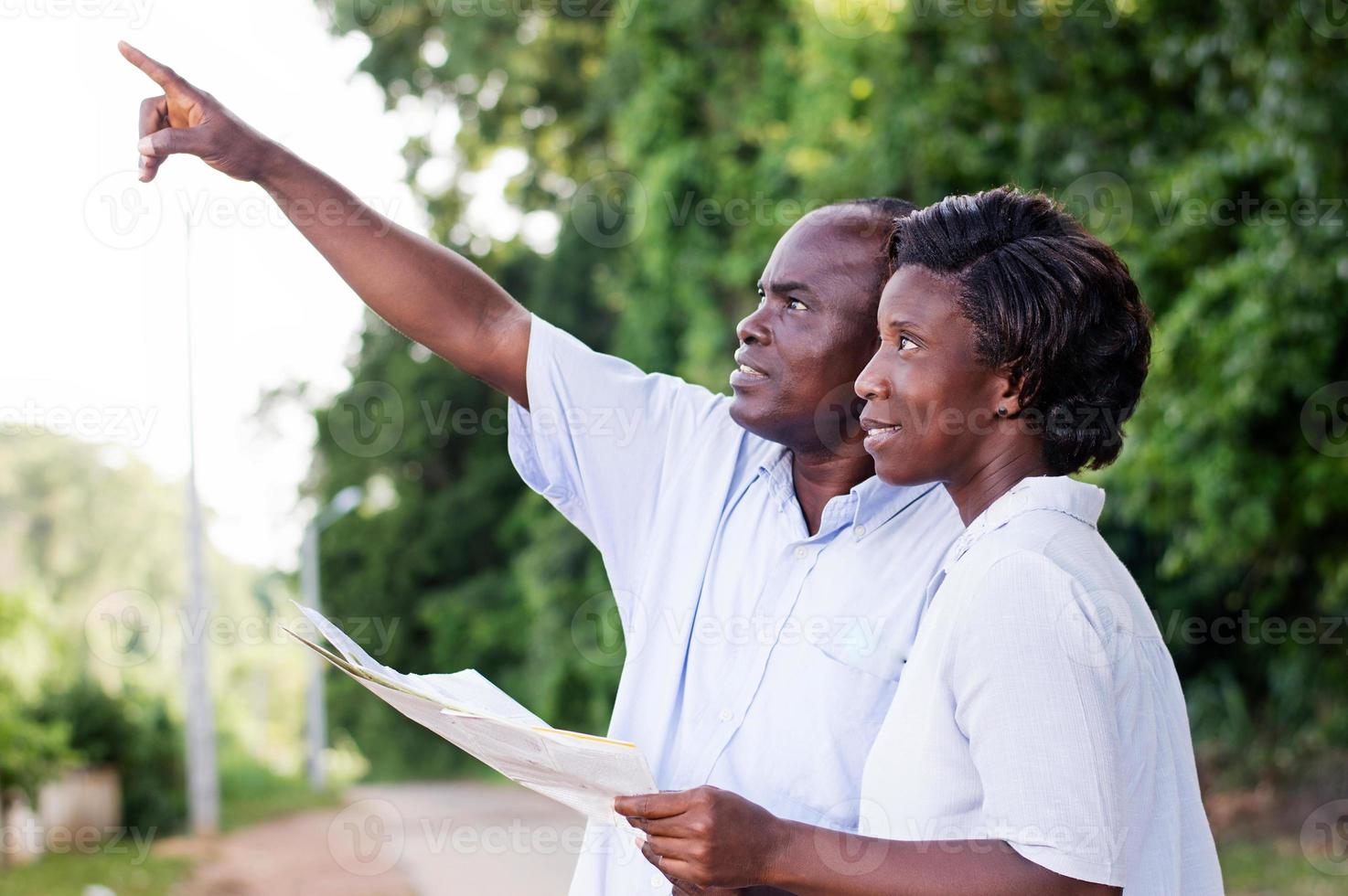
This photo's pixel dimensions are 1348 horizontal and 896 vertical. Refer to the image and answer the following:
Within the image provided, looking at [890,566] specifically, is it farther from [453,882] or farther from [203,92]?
[453,882]

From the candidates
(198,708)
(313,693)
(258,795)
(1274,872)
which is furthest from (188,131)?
(258,795)

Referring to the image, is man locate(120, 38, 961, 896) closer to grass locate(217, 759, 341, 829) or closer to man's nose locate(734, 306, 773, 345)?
man's nose locate(734, 306, 773, 345)

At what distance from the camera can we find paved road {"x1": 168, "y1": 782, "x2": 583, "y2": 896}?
1142cm

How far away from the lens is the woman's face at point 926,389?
164 centimetres

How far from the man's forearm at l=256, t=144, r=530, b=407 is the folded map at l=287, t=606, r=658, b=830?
56cm

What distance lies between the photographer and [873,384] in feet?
5.51

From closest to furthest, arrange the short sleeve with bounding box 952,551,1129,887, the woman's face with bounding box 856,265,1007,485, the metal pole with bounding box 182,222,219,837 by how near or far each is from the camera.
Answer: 1. the short sleeve with bounding box 952,551,1129,887
2. the woman's face with bounding box 856,265,1007,485
3. the metal pole with bounding box 182,222,219,837

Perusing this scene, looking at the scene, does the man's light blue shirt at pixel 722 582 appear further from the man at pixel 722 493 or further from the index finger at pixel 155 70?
the index finger at pixel 155 70

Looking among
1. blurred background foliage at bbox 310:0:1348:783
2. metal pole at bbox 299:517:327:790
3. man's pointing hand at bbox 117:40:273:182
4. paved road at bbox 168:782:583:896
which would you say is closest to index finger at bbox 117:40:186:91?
man's pointing hand at bbox 117:40:273:182

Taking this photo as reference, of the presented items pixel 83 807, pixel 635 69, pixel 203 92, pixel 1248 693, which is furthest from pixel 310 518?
pixel 203 92

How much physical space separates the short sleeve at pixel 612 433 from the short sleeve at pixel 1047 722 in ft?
2.44

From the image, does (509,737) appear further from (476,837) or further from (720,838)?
(476,837)

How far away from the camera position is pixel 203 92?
80.7 inches

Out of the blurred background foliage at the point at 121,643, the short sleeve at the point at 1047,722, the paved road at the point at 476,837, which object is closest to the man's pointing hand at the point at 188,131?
the blurred background foliage at the point at 121,643
